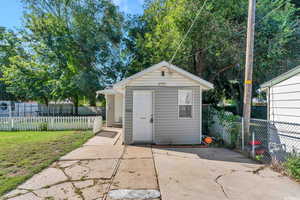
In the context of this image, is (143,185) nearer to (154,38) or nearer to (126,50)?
(154,38)

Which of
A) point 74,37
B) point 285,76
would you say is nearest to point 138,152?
point 285,76

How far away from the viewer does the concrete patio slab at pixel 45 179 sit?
10.5 feet

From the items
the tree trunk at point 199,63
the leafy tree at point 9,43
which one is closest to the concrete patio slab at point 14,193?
the tree trunk at point 199,63

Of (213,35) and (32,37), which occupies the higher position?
(32,37)

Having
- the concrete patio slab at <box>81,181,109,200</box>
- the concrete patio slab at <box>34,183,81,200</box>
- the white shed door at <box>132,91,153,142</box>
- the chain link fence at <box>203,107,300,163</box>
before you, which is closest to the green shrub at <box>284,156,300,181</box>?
the chain link fence at <box>203,107,300,163</box>

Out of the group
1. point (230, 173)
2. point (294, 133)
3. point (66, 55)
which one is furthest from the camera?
point (66, 55)

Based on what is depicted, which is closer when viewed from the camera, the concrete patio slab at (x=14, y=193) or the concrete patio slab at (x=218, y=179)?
the concrete patio slab at (x=14, y=193)

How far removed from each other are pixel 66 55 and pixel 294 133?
18.3 metres

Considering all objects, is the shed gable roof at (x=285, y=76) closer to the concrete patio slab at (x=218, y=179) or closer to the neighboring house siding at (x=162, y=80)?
the neighboring house siding at (x=162, y=80)

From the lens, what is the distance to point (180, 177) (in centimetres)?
365

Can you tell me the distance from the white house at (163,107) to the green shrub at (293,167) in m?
3.19

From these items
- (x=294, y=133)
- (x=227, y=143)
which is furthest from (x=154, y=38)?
(x=294, y=133)

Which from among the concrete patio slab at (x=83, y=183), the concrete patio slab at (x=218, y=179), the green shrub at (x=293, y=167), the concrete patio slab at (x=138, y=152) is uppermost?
the green shrub at (x=293, y=167)

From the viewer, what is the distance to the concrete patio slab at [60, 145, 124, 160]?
496cm
